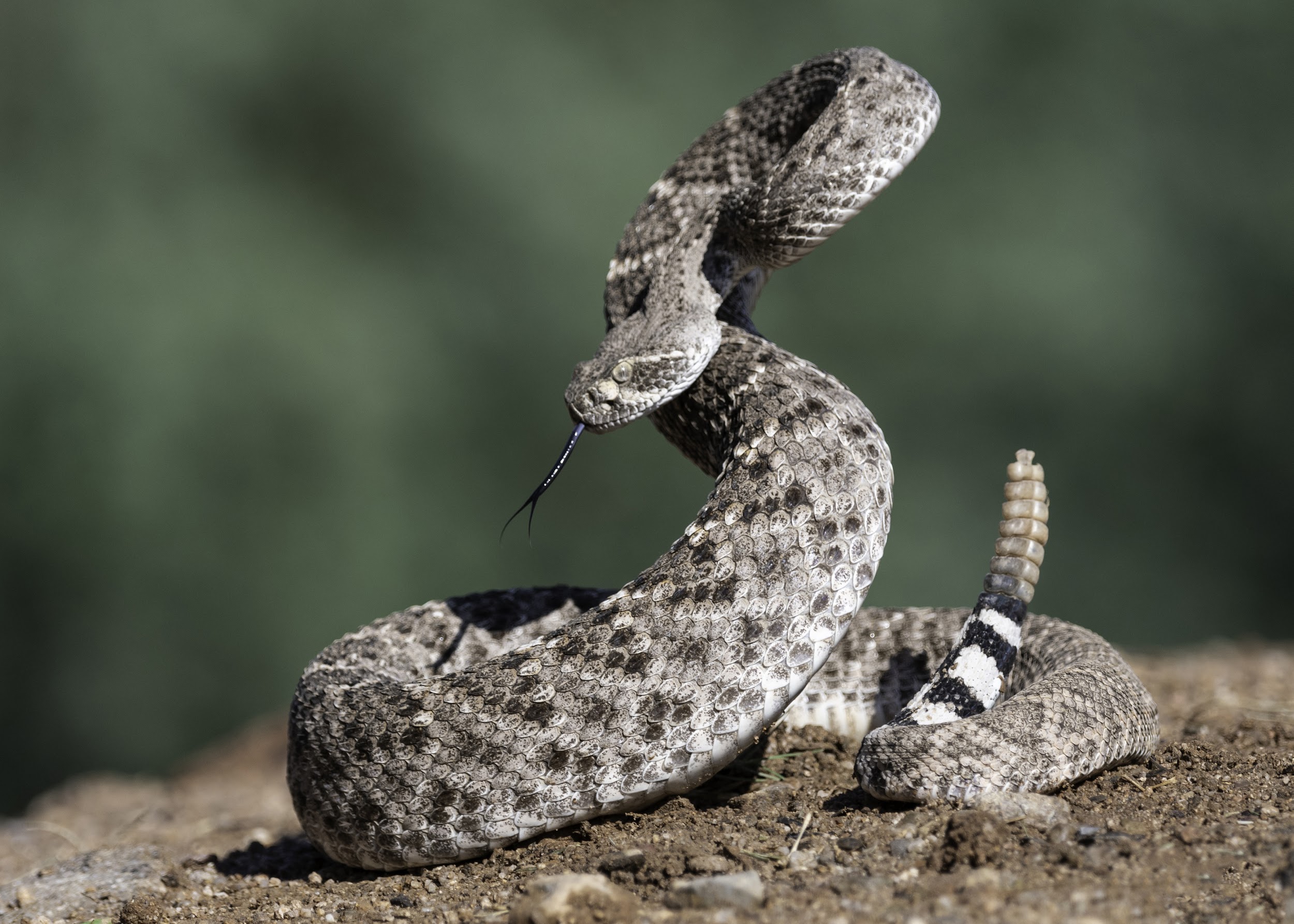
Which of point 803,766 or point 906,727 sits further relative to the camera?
point 803,766

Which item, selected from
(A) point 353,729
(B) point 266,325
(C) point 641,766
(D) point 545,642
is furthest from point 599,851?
(B) point 266,325

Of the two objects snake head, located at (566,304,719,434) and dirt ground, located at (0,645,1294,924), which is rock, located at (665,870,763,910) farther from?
snake head, located at (566,304,719,434)

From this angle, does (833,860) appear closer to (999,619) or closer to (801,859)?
(801,859)

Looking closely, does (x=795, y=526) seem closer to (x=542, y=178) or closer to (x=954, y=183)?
(x=542, y=178)

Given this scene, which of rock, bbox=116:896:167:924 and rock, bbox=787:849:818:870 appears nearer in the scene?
rock, bbox=787:849:818:870

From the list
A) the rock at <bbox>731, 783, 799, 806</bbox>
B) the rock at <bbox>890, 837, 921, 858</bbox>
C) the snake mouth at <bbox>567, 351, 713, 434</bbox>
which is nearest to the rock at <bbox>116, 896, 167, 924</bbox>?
the rock at <bbox>731, 783, 799, 806</bbox>
